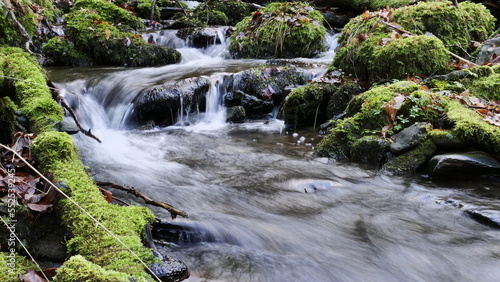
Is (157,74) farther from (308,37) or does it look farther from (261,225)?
(261,225)

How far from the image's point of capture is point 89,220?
6.74ft

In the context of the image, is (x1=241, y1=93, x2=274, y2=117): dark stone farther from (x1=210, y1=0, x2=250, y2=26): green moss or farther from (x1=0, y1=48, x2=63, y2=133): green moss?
(x1=210, y1=0, x2=250, y2=26): green moss

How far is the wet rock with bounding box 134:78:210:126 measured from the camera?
6.73 meters

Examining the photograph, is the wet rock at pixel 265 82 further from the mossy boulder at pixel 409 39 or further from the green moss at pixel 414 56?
the green moss at pixel 414 56

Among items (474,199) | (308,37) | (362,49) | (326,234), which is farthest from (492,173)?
(308,37)

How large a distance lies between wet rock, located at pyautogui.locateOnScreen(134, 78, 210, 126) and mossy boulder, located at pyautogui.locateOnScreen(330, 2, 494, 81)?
2.79 meters

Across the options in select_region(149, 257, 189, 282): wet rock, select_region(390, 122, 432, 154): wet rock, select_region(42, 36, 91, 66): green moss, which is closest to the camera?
select_region(149, 257, 189, 282): wet rock

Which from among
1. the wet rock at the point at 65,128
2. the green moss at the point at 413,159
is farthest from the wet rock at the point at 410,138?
the wet rock at the point at 65,128

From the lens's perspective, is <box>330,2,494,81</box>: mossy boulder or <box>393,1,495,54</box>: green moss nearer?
<box>330,2,494,81</box>: mossy boulder

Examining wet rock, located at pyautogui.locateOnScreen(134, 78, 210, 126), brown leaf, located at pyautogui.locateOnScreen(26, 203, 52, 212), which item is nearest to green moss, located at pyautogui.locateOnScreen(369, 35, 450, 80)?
wet rock, located at pyautogui.locateOnScreen(134, 78, 210, 126)

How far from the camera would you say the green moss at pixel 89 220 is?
6.04ft

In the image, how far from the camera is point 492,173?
4.00m

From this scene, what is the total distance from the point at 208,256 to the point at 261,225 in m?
0.68

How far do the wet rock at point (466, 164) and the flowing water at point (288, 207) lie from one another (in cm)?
14
